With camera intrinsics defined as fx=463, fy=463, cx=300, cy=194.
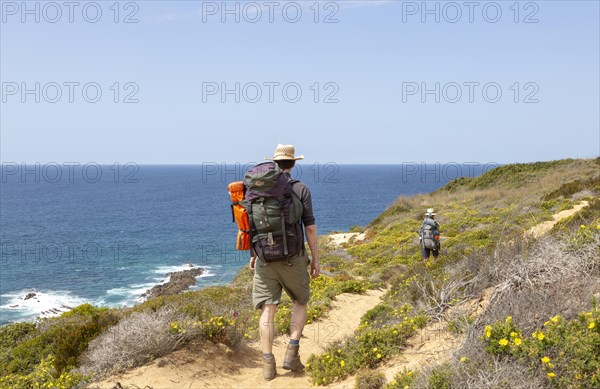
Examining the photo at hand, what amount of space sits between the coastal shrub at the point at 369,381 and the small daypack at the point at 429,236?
9663 millimetres

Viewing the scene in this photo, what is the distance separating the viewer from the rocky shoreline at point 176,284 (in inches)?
1190

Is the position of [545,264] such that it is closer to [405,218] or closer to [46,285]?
[405,218]

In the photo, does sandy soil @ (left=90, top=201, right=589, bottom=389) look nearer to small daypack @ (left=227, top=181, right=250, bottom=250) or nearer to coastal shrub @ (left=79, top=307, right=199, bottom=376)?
coastal shrub @ (left=79, top=307, right=199, bottom=376)

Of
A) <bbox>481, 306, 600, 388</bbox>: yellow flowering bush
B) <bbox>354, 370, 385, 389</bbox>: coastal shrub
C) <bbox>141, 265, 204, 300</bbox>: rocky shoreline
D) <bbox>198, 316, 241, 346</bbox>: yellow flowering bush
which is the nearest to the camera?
<bbox>481, 306, 600, 388</bbox>: yellow flowering bush

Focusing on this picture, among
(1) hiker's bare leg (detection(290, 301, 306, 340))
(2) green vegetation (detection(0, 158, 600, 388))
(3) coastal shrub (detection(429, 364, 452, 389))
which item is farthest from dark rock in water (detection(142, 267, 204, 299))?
(3) coastal shrub (detection(429, 364, 452, 389))

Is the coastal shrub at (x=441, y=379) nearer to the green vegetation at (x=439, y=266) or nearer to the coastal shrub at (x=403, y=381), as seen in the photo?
the green vegetation at (x=439, y=266)

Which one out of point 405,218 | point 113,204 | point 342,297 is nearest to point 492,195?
point 405,218

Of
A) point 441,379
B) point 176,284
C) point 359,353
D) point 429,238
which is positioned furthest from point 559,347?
point 176,284

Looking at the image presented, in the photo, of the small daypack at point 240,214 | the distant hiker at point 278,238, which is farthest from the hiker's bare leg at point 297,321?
the small daypack at point 240,214

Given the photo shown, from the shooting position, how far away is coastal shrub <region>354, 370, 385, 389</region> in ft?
16.2

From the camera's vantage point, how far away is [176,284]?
32.2 meters

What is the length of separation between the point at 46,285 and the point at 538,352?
37311 mm

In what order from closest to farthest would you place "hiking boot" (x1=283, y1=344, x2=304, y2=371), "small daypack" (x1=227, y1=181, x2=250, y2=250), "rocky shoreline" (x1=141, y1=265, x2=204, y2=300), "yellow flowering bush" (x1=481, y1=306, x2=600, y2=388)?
"yellow flowering bush" (x1=481, y1=306, x2=600, y2=388)
"small daypack" (x1=227, y1=181, x2=250, y2=250)
"hiking boot" (x1=283, y1=344, x2=304, y2=371)
"rocky shoreline" (x1=141, y1=265, x2=204, y2=300)

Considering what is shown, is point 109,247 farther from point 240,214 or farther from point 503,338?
point 503,338
